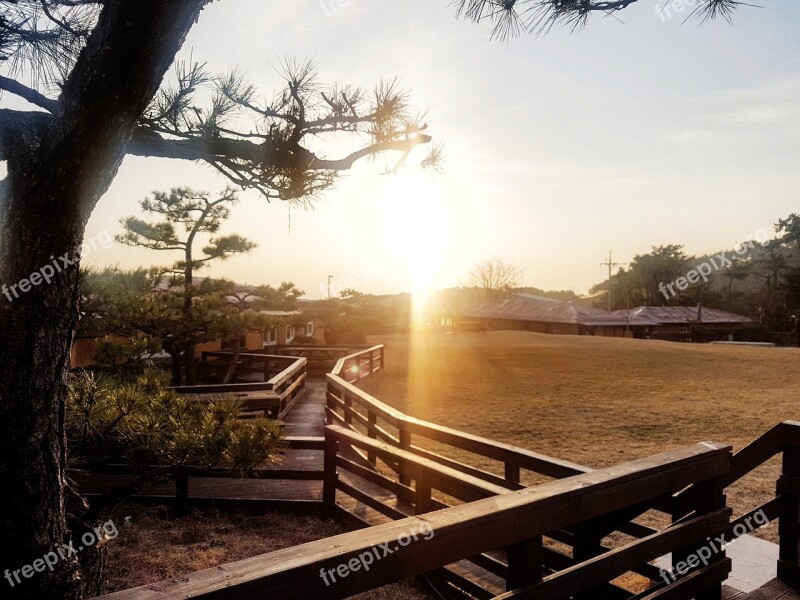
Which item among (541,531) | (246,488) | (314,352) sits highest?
(541,531)

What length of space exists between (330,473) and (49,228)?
369 cm

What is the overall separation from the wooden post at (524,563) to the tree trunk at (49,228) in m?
1.86

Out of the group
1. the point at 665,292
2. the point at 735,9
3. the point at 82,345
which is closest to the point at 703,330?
the point at 665,292

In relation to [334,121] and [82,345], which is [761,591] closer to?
[334,121]

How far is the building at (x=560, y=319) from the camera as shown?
45.6 m

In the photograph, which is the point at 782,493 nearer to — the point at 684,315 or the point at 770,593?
the point at 770,593

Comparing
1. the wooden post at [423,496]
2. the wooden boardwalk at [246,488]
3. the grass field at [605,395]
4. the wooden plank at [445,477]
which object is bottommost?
the grass field at [605,395]

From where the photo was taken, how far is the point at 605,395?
601 inches

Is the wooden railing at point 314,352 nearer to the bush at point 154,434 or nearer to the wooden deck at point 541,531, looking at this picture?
the wooden deck at point 541,531

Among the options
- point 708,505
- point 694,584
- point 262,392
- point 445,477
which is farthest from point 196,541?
point 262,392

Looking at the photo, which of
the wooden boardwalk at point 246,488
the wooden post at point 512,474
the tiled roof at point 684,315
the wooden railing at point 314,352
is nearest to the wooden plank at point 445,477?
the wooden post at point 512,474

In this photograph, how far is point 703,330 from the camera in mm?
43219

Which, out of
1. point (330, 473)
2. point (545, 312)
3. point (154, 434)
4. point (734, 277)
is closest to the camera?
point (154, 434)

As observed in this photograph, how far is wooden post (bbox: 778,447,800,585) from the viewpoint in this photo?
3.10 m
